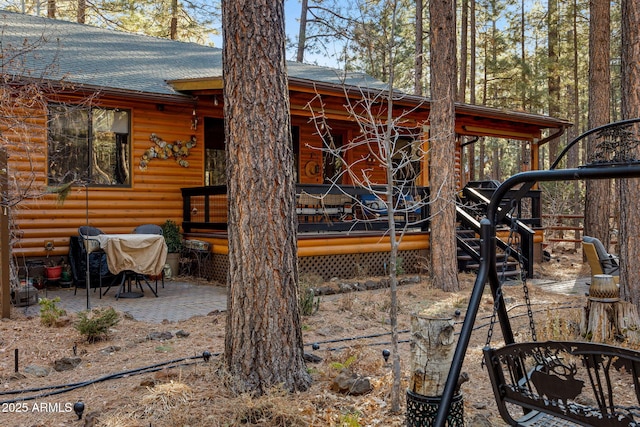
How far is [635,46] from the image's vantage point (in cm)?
587

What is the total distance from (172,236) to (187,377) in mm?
6669

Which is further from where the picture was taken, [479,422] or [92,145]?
[92,145]

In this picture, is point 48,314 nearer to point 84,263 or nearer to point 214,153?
point 84,263

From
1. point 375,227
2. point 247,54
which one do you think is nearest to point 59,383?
point 247,54

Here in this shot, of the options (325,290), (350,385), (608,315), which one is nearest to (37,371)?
(350,385)

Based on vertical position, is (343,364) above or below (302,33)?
below

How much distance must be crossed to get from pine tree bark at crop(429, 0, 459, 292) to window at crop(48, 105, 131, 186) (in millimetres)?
5834

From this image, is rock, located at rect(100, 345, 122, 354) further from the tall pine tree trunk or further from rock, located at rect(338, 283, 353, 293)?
the tall pine tree trunk

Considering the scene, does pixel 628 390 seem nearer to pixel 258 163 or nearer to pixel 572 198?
pixel 258 163

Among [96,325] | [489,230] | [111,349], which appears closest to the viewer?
[489,230]

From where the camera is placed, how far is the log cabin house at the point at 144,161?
9172 mm

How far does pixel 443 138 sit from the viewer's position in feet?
27.9

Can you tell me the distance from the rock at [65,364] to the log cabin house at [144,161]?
463 cm

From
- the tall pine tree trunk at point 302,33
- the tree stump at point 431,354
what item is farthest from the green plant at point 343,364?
the tall pine tree trunk at point 302,33
